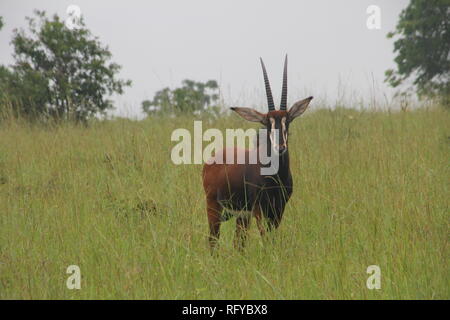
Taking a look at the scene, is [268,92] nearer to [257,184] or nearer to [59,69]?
[257,184]

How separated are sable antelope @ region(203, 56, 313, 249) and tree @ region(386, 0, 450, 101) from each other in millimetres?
17037

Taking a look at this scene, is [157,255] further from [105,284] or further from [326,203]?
[326,203]

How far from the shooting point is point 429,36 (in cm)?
2053

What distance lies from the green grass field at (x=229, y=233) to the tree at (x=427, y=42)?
15.3 m

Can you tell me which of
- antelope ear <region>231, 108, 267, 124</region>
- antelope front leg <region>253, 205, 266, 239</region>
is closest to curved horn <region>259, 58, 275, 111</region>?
antelope ear <region>231, 108, 267, 124</region>

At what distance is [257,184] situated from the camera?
12.8ft

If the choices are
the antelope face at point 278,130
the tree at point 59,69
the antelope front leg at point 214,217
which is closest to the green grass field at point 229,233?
the antelope front leg at point 214,217

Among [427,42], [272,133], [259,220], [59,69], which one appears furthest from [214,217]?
[427,42]

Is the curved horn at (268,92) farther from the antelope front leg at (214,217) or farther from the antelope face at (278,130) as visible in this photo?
the antelope front leg at (214,217)

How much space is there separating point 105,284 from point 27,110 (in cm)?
1212

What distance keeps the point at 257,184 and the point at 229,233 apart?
2.81 ft

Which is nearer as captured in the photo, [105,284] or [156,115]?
[105,284]

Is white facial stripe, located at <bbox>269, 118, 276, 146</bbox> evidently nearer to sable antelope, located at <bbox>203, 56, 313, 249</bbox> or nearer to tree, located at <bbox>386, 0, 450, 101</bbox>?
sable antelope, located at <bbox>203, 56, 313, 249</bbox>

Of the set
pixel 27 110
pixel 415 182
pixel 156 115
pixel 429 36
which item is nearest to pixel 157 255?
pixel 415 182
